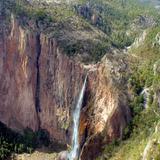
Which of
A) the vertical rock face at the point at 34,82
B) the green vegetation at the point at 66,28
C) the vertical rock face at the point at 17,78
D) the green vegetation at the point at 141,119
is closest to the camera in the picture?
the green vegetation at the point at 141,119

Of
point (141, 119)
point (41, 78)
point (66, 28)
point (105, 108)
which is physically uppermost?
point (66, 28)

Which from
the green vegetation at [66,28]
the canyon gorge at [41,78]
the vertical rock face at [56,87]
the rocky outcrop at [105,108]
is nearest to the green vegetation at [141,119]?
the rocky outcrop at [105,108]

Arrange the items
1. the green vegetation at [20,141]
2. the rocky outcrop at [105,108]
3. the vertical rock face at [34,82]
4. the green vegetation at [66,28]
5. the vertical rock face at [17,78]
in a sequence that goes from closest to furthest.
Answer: the rocky outcrop at [105,108], the green vegetation at [20,141], the vertical rock face at [34,82], the green vegetation at [66,28], the vertical rock face at [17,78]

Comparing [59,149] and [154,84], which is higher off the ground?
[154,84]

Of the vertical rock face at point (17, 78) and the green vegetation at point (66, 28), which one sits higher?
the green vegetation at point (66, 28)

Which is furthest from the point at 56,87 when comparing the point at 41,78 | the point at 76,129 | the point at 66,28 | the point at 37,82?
the point at 66,28

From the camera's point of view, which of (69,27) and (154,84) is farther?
(69,27)

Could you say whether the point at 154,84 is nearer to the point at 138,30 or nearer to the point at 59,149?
the point at 59,149

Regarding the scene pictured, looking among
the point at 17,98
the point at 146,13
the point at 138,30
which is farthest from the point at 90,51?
the point at 146,13

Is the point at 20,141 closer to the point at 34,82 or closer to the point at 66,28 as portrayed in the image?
the point at 34,82

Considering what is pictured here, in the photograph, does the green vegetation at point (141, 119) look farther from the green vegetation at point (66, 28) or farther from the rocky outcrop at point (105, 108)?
the green vegetation at point (66, 28)

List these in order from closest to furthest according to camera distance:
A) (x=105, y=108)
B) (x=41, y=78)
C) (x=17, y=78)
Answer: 1. (x=105, y=108)
2. (x=41, y=78)
3. (x=17, y=78)
